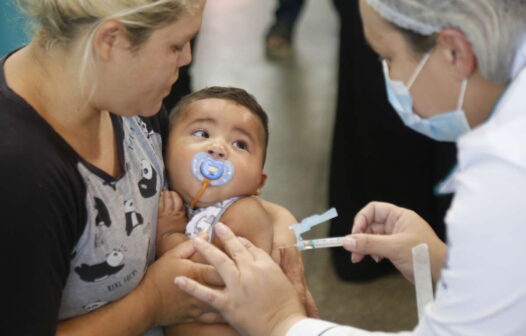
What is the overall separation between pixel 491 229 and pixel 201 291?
0.61 metres

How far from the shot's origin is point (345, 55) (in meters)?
2.76

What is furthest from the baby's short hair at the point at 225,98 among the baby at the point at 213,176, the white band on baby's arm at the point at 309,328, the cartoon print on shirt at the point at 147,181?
the white band on baby's arm at the point at 309,328

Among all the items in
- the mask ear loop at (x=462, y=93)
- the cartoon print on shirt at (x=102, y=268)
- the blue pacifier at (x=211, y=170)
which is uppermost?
the mask ear loop at (x=462, y=93)

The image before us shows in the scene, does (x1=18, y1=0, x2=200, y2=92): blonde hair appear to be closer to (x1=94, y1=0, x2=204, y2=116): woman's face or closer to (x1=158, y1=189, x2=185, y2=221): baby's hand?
(x1=94, y1=0, x2=204, y2=116): woman's face

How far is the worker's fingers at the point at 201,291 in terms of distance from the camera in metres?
1.45

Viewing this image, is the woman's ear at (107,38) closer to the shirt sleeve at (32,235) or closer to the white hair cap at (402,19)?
the shirt sleeve at (32,235)

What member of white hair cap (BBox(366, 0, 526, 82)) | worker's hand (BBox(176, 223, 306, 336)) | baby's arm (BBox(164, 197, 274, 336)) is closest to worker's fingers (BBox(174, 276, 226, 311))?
worker's hand (BBox(176, 223, 306, 336))

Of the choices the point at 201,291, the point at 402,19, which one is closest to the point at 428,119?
the point at 402,19

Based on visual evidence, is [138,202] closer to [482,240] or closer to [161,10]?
[161,10]

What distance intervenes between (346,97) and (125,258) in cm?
158

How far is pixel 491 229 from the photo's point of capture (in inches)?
42.9

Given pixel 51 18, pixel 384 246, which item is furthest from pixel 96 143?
pixel 384 246

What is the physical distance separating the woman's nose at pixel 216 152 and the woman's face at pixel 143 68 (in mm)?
331

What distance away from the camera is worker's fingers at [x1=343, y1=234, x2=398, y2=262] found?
1627 millimetres
